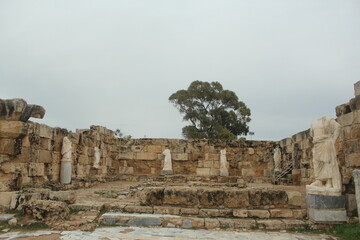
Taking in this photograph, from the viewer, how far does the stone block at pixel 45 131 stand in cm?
876

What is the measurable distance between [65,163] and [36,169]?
5.26 feet

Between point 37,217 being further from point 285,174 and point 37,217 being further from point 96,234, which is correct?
point 285,174

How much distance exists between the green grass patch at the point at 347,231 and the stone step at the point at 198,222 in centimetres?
55

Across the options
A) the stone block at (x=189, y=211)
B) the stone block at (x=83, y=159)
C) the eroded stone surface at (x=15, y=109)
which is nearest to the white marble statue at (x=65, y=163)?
the stone block at (x=83, y=159)

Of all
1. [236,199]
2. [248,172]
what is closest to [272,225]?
[236,199]

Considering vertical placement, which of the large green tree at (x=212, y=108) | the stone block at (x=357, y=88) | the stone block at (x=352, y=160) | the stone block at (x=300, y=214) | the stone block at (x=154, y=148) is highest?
the large green tree at (x=212, y=108)

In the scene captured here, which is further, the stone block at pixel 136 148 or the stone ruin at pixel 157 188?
the stone block at pixel 136 148

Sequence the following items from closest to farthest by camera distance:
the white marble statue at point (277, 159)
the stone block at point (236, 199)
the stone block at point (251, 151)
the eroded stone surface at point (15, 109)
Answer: the stone block at point (236, 199)
the eroded stone surface at point (15, 109)
the white marble statue at point (277, 159)
the stone block at point (251, 151)

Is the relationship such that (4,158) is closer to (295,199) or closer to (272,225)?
(272,225)

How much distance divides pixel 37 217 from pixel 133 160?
35.5 feet

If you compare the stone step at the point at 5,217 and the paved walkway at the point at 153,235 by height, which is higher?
the stone step at the point at 5,217

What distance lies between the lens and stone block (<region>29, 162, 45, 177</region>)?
8102mm

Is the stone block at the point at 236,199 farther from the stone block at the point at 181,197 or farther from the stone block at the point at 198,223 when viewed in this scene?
the stone block at the point at 198,223

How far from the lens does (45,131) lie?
29.6ft
